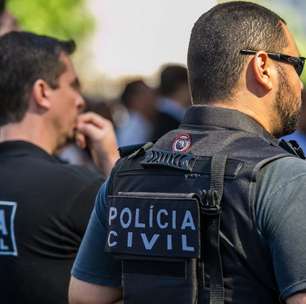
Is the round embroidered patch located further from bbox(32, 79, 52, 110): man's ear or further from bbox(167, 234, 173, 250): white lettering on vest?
bbox(32, 79, 52, 110): man's ear

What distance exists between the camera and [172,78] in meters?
8.29

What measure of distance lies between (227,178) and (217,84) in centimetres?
34

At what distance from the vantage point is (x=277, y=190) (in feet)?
8.29

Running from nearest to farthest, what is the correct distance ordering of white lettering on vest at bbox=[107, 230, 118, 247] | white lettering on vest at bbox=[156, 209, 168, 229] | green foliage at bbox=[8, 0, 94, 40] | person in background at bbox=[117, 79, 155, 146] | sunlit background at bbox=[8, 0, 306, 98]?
white lettering on vest at bbox=[156, 209, 168, 229], white lettering on vest at bbox=[107, 230, 118, 247], sunlit background at bbox=[8, 0, 306, 98], person in background at bbox=[117, 79, 155, 146], green foliage at bbox=[8, 0, 94, 40]

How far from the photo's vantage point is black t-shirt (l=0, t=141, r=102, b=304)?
3.80 meters

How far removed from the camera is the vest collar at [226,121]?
2779 mm

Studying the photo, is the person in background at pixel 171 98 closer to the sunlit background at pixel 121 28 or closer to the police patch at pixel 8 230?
the sunlit background at pixel 121 28

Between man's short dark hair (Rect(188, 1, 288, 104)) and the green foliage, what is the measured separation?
1048 inches

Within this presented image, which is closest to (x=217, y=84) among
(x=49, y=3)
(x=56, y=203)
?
(x=56, y=203)

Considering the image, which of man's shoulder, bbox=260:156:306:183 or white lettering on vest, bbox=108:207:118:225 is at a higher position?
man's shoulder, bbox=260:156:306:183

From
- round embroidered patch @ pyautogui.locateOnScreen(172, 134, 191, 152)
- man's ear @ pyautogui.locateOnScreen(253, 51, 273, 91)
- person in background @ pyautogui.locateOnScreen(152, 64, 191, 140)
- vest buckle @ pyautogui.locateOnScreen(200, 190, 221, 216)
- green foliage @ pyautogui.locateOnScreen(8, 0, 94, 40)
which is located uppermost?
man's ear @ pyautogui.locateOnScreen(253, 51, 273, 91)

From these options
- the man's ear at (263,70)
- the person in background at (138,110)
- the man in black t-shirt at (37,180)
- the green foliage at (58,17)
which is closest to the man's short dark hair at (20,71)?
the man in black t-shirt at (37,180)

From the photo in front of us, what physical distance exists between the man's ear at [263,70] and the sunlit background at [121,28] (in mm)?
1092

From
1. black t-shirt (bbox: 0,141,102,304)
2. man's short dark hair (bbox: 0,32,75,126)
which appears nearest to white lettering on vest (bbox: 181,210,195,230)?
black t-shirt (bbox: 0,141,102,304)
